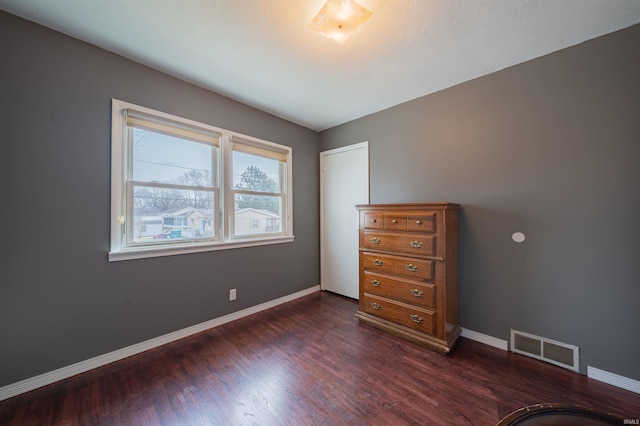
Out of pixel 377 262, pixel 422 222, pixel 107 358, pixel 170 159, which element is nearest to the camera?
pixel 107 358

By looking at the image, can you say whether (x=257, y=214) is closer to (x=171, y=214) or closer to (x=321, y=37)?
(x=171, y=214)

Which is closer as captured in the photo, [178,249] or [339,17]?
[339,17]

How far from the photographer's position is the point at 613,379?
1595mm

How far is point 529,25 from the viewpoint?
5.14ft

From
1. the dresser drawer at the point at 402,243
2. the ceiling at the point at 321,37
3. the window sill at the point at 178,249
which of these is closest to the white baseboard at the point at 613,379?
the dresser drawer at the point at 402,243

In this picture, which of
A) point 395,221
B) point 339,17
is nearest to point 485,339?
point 395,221

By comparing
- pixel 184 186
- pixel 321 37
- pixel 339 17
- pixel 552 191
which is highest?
pixel 321 37

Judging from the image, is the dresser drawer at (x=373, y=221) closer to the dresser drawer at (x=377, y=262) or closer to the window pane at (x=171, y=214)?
the dresser drawer at (x=377, y=262)

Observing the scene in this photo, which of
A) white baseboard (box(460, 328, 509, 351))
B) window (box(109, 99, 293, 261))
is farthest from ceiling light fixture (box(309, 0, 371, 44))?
white baseboard (box(460, 328, 509, 351))

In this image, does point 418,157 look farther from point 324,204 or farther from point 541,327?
point 541,327

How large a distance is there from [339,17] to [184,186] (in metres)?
1.91

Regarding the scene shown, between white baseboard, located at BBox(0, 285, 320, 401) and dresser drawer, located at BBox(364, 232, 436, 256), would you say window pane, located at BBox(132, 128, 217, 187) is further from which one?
dresser drawer, located at BBox(364, 232, 436, 256)

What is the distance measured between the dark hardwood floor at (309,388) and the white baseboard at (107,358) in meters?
0.05

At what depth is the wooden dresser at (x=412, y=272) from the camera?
199cm
